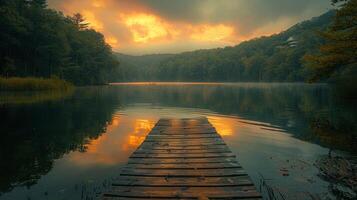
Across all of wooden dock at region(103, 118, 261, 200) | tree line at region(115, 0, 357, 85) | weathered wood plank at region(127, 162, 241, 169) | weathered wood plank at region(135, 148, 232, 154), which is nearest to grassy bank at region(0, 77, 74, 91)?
tree line at region(115, 0, 357, 85)

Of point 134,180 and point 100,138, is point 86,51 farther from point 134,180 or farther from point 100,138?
point 134,180

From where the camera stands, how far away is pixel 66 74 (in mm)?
95000

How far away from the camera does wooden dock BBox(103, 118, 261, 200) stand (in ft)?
22.8

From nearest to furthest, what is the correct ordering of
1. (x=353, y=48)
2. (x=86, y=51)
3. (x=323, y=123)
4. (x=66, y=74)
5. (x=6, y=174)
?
(x=6, y=174) < (x=323, y=123) < (x=353, y=48) < (x=66, y=74) < (x=86, y=51)

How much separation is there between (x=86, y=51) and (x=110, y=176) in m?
100

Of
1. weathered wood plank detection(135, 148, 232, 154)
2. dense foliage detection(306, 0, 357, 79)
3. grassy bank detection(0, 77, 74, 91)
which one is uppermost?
dense foliage detection(306, 0, 357, 79)

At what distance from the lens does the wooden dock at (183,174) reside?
6.94 meters

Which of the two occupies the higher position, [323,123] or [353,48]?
[353,48]

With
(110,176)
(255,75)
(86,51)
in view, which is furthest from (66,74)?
(255,75)

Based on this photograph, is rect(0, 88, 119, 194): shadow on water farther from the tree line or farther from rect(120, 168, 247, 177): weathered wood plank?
the tree line

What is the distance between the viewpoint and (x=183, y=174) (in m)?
8.45

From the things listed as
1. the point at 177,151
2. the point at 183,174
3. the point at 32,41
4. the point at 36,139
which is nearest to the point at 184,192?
the point at 183,174

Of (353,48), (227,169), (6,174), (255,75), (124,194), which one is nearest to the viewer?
(124,194)

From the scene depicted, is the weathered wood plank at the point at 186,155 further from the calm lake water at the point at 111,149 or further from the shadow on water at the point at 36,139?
the shadow on water at the point at 36,139
